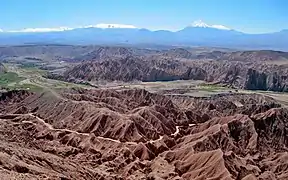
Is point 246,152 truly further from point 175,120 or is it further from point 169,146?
point 175,120

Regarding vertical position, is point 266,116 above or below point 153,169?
above

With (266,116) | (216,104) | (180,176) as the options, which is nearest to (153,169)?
(180,176)

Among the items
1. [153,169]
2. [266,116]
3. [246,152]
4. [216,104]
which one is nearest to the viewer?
[153,169]

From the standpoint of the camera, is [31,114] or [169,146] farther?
[31,114]

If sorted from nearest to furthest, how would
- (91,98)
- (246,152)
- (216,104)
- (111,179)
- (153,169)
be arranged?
(111,179) < (153,169) < (246,152) < (91,98) < (216,104)

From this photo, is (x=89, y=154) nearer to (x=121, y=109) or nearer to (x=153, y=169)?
(x=153, y=169)

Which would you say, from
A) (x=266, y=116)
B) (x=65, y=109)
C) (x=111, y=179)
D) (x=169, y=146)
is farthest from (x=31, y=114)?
(x=266, y=116)
